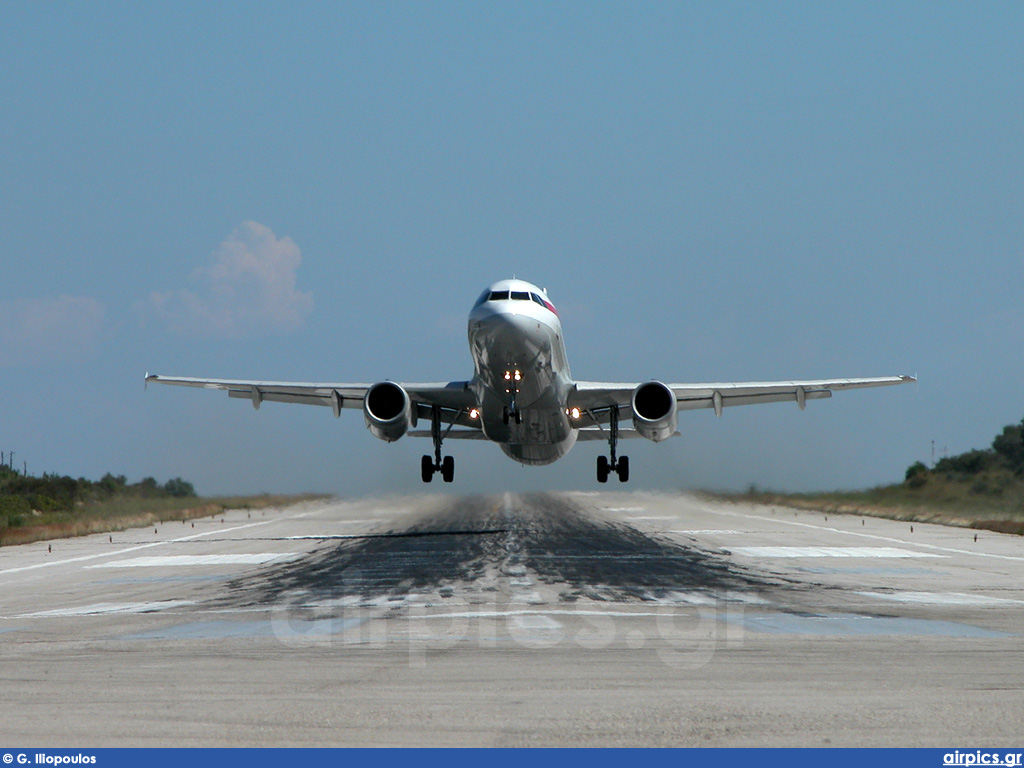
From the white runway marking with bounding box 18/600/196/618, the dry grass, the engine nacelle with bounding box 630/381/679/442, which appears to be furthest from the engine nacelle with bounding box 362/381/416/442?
the white runway marking with bounding box 18/600/196/618

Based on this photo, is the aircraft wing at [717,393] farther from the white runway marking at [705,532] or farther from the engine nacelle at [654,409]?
the white runway marking at [705,532]

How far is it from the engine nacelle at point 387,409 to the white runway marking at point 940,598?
15.3 meters

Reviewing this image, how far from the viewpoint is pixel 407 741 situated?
6.55 m

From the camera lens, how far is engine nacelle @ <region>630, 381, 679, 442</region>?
1154 inches

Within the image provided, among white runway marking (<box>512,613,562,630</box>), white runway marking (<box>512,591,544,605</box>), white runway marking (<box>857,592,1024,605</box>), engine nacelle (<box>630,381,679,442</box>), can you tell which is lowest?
white runway marking (<box>857,592,1024,605</box>)

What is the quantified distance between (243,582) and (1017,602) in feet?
38.8

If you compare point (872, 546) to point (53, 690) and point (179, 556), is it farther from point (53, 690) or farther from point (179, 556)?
point (53, 690)

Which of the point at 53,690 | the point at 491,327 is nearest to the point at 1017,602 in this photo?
the point at 53,690

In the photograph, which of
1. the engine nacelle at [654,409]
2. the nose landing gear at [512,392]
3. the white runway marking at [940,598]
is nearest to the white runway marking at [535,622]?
the white runway marking at [940,598]

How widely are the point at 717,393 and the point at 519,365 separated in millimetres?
9550

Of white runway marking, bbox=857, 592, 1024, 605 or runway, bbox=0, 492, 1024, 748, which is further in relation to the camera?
white runway marking, bbox=857, 592, 1024, 605

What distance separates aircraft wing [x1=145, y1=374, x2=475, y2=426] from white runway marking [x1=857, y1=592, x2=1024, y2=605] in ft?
54.4

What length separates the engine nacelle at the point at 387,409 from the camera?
28.9 metres

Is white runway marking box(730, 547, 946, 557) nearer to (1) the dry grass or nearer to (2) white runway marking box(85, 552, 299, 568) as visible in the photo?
(2) white runway marking box(85, 552, 299, 568)
